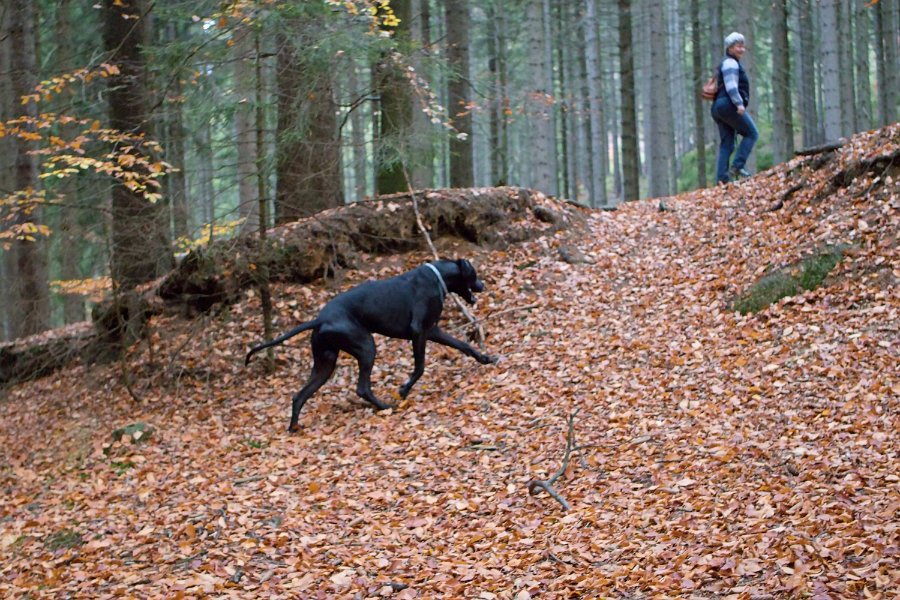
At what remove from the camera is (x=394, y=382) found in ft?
31.4

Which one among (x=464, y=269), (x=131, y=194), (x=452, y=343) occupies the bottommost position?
(x=452, y=343)

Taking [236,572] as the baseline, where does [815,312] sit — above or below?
above

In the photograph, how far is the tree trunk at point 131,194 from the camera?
9.81 metres

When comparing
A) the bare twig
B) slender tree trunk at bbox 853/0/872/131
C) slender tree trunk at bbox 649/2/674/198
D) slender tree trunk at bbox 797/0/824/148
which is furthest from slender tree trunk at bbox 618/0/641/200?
slender tree trunk at bbox 853/0/872/131

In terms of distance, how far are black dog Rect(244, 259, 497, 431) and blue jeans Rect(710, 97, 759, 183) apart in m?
6.02

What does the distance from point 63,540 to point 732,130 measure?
11.3m

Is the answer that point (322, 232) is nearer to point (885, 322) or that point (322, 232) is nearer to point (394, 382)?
point (394, 382)

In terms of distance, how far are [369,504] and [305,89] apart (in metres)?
5.97

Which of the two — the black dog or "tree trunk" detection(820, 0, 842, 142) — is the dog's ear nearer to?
the black dog

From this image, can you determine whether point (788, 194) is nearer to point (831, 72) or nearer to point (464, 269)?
point (464, 269)

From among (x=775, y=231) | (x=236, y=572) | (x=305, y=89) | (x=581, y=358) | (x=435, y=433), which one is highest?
(x=305, y=89)

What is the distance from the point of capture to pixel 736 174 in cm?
1352

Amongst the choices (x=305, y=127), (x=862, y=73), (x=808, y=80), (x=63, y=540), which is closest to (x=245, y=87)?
(x=305, y=127)

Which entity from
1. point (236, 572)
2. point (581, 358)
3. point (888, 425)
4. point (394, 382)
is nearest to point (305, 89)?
point (394, 382)
